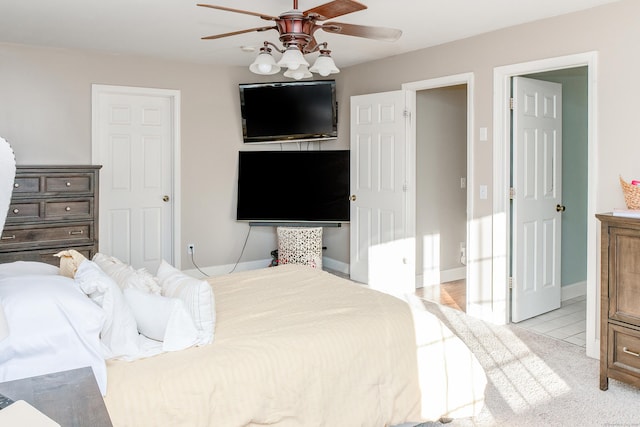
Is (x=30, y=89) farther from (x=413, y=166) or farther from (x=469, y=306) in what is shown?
(x=469, y=306)

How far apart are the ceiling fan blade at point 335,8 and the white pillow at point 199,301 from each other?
151cm

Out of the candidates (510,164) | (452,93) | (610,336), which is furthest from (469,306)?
(452,93)

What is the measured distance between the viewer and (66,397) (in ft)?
3.62

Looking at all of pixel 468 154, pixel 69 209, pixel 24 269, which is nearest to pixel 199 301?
pixel 24 269

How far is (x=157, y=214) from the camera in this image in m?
5.70

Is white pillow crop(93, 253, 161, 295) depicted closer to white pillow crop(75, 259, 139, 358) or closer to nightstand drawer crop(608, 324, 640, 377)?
white pillow crop(75, 259, 139, 358)

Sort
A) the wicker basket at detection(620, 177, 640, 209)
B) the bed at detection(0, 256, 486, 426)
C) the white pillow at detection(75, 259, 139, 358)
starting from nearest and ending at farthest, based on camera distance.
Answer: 1. the bed at detection(0, 256, 486, 426)
2. the white pillow at detection(75, 259, 139, 358)
3. the wicker basket at detection(620, 177, 640, 209)

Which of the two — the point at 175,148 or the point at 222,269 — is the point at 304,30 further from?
the point at 222,269

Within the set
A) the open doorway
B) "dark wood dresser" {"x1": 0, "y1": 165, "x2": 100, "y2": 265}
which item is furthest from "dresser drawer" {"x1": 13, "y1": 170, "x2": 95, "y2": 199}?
the open doorway

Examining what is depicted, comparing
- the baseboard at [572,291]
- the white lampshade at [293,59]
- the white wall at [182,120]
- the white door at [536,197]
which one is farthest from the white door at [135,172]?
the baseboard at [572,291]

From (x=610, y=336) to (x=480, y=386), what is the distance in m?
1.00

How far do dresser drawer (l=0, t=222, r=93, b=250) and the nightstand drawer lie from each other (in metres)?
4.12

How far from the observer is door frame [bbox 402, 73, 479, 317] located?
445 centimetres

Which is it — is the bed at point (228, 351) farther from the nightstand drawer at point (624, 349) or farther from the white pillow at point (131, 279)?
the nightstand drawer at point (624, 349)
